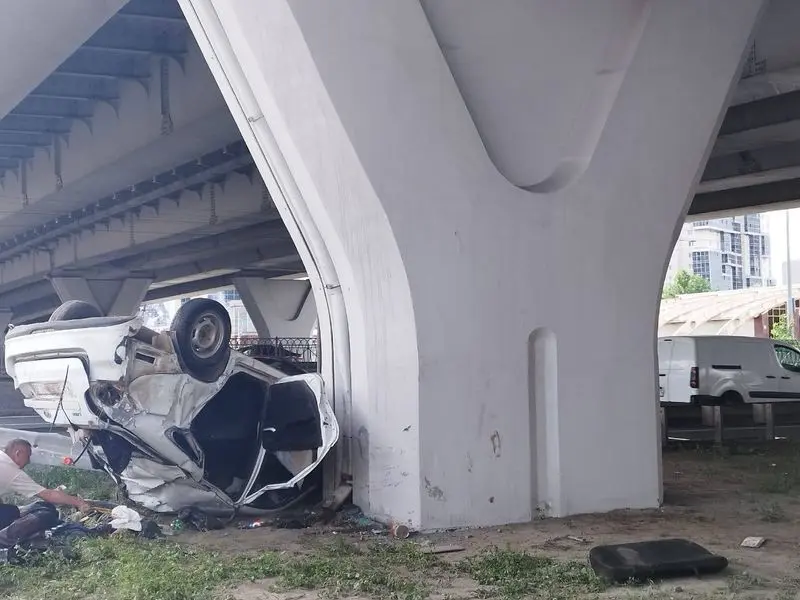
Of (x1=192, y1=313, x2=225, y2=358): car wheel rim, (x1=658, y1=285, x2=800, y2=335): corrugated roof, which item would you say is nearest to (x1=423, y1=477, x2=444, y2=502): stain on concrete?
(x1=192, y1=313, x2=225, y2=358): car wheel rim

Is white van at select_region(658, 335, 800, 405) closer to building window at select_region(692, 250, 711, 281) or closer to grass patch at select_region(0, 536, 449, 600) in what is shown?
grass patch at select_region(0, 536, 449, 600)

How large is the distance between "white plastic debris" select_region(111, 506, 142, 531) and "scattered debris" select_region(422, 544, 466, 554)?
233 cm

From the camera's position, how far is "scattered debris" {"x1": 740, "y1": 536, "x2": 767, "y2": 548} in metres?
7.21

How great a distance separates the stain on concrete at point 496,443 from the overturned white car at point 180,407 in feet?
4.46

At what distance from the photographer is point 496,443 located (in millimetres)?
8203

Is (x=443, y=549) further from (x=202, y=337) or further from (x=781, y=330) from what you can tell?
(x=781, y=330)

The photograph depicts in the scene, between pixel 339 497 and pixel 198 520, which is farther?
pixel 339 497

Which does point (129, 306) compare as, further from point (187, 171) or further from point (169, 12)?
point (169, 12)

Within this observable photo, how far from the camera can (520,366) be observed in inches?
329

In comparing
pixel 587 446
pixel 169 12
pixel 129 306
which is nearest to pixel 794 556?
pixel 587 446

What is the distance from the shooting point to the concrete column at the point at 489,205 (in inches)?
312

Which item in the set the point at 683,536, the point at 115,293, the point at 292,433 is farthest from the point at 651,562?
the point at 115,293

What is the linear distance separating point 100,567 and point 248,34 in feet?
14.1

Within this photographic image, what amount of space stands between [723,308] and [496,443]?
5599 centimetres
